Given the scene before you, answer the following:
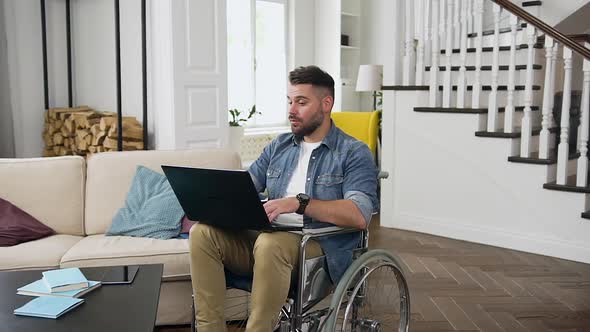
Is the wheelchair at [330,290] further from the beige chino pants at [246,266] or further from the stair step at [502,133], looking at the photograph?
A: the stair step at [502,133]

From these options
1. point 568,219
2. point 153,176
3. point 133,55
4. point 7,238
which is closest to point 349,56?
point 133,55

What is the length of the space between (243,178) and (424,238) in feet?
9.41

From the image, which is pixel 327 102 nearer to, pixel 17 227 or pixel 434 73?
pixel 17 227

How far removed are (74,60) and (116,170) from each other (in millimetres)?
2401

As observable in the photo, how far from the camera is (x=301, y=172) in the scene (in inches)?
92.0

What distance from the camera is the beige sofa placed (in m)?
2.59

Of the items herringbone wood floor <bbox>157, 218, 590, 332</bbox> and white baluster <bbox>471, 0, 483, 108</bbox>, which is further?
white baluster <bbox>471, 0, 483, 108</bbox>

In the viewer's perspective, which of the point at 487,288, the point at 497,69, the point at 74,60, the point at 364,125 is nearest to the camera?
the point at 487,288

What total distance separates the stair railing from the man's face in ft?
7.52

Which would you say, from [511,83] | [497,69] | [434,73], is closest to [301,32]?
[434,73]

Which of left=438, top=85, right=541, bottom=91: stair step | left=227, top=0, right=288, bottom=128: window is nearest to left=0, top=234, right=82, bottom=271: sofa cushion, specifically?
→ left=438, top=85, right=541, bottom=91: stair step

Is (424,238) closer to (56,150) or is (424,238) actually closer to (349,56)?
(56,150)

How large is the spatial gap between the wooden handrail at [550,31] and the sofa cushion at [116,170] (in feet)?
7.28

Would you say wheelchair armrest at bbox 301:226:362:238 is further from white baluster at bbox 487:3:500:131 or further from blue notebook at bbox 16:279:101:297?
white baluster at bbox 487:3:500:131
